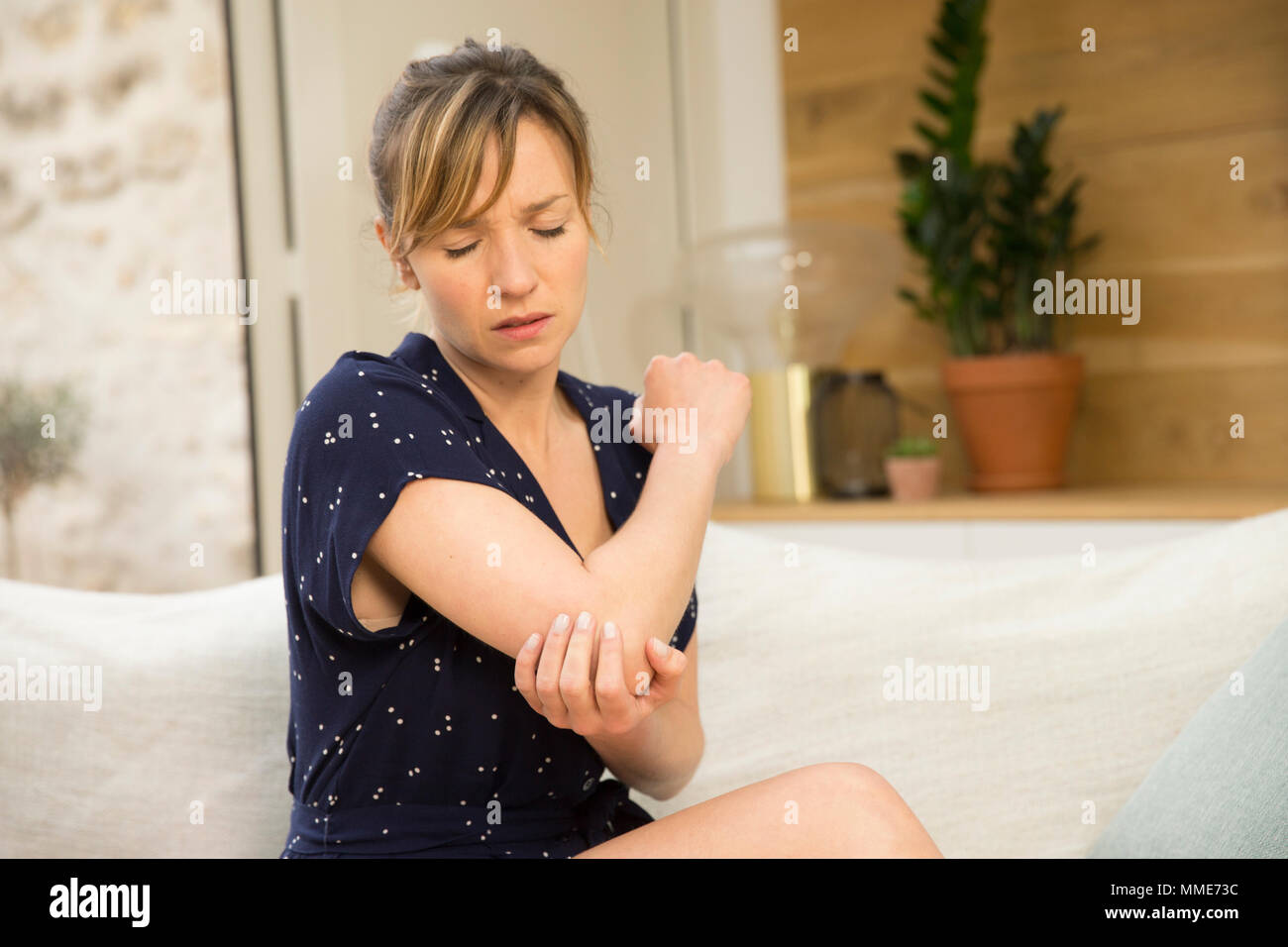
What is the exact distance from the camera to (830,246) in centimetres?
243

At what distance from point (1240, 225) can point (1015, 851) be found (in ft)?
5.52

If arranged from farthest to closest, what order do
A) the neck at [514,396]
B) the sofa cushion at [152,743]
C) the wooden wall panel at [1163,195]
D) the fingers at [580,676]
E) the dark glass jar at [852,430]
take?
the dark glass jar at [852,430]
the wooden wall panel at [1163,195]
the sofa cushion at [152,743]
the neck at [514,396]
the fingers at [580,676]

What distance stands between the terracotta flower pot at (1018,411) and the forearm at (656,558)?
5.32 feet

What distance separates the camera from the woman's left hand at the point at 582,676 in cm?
70

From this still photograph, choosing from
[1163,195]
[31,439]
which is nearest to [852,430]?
[1163,195]

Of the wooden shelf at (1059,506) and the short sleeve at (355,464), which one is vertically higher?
the short sleeve at (355,464)

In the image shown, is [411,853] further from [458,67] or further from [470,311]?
[458,67]

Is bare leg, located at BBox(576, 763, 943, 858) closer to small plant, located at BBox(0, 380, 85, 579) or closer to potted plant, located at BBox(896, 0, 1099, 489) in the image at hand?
small plant, located at BBox(0, 380, 85, 579)

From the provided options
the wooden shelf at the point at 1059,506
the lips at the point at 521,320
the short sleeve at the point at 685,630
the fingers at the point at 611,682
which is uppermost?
the lips at the point at 521,320

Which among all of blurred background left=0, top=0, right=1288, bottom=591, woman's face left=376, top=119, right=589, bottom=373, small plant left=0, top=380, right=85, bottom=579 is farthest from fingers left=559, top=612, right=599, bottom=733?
small plant left=0, top=380, right=85, bottom=579

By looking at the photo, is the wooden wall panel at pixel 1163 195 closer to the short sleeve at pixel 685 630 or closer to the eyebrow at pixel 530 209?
the short sleeve at pixel 685 630

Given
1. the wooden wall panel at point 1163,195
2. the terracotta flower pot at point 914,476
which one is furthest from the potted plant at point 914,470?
the wooden wall panel at point 1163,195

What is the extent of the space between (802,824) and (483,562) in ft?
0.88
